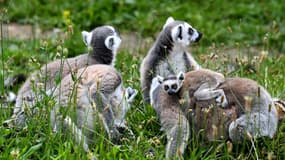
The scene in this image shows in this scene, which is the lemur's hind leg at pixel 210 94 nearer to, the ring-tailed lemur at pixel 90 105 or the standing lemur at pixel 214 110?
the standing lemur at pixel 214 110

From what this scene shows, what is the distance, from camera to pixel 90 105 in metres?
5.41

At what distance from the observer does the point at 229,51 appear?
10242mm

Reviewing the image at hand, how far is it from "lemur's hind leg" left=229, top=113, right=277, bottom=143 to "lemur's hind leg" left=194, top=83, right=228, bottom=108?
0.18 m

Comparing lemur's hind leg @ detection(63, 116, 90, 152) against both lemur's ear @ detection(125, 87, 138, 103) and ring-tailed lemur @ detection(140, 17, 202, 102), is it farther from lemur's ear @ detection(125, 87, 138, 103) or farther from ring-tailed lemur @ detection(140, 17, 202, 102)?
ring-tailed lemur @ detection(140, 17, 202, 102)

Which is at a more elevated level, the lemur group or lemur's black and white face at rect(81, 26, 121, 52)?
lemur's black and white face at rect(81, 26, 121, 52)

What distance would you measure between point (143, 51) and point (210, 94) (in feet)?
12.0

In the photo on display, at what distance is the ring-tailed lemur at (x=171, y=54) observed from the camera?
6.81 meters

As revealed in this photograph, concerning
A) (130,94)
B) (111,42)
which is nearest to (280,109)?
(130,94)

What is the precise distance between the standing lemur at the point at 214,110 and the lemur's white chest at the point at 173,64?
105 centimetres

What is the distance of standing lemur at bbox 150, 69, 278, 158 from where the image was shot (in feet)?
17.0

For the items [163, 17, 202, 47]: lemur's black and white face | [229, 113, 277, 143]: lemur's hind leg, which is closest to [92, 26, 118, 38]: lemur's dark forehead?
[163, 17, 202, 47]: lemur's black and white face

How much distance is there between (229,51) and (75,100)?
5388 mm

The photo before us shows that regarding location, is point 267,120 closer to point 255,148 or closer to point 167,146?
point 255,148

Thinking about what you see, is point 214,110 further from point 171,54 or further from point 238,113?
point 171,54
